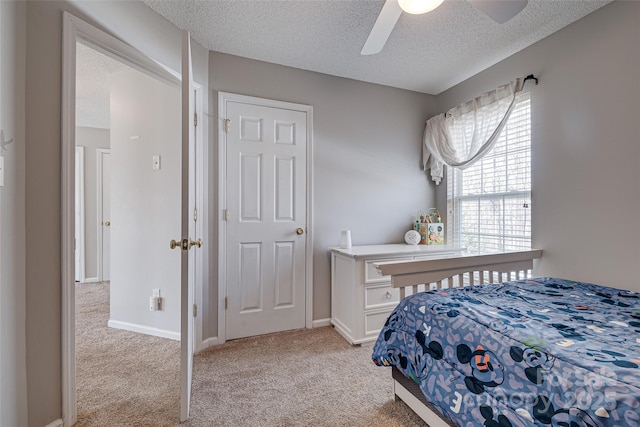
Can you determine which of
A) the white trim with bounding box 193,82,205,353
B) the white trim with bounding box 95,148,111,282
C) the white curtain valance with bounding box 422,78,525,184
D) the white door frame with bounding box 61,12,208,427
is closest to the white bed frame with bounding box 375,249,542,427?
the white curtain valance with bounding box 422,78,525,184

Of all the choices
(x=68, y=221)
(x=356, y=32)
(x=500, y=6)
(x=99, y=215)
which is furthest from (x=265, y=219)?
(x=99, y=215)

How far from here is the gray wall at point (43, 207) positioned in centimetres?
122

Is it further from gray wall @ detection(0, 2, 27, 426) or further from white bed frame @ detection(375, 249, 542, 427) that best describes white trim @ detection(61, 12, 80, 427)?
white bed frame @ detection(375, 249, 542, 427)

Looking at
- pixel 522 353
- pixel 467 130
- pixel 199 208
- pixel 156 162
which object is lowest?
pixel 522 353

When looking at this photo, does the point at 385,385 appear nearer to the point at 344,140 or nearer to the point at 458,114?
the point at 344,140

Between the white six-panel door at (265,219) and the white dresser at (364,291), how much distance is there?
385 mm

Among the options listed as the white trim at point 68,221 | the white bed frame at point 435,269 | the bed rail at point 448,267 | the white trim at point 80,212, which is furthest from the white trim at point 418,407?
the white trim at point 80,212

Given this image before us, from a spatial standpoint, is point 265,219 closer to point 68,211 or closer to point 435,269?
point 68,211

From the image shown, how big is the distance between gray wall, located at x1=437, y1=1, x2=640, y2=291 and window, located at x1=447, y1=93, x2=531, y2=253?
0.30 ft

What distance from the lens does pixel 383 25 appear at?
1.41 meters

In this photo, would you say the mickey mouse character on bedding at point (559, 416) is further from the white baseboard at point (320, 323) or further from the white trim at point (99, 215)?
the white trim at point (99, 215)

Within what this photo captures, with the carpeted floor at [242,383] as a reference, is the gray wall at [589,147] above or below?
above

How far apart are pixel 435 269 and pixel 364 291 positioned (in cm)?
76

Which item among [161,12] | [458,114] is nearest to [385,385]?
[458,114]
